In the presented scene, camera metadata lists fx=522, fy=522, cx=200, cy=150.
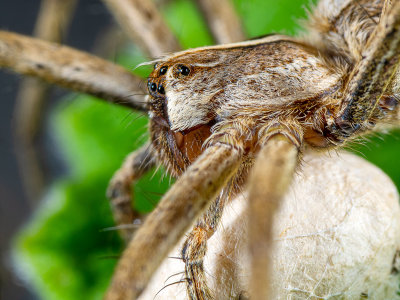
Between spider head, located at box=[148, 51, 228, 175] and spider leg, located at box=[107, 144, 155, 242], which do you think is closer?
spider head, located at box=[148, 51, 228, 175]

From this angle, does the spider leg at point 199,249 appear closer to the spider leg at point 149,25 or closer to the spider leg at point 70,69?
the spider leg at point 70,69

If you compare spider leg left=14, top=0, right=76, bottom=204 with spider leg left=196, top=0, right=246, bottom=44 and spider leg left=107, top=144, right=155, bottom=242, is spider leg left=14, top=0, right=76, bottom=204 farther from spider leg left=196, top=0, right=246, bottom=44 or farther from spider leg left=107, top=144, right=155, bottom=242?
spider leg left=107, top=144, right=155, bottom=242

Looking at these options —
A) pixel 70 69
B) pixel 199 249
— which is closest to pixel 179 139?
pixel 199 249

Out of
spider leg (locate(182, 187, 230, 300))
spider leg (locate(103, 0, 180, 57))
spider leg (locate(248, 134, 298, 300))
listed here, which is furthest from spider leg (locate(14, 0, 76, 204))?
spider leg (locate(248, 134, 298, 300))

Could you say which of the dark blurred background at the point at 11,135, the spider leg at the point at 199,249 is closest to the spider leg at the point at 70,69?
the dark blurred background at the point at 11,135

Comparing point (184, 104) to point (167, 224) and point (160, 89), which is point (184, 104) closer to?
point (160, 89)
